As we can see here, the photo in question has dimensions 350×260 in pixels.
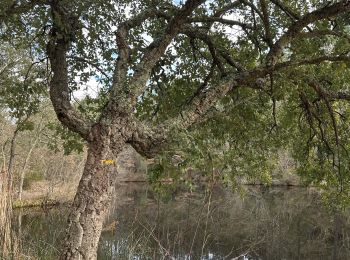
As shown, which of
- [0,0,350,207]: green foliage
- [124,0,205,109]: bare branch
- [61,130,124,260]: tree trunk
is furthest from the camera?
[0,0,350,207]: green foliage

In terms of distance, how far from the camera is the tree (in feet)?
13.0

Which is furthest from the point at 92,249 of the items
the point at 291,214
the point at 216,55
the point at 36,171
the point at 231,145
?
the point at 36,171

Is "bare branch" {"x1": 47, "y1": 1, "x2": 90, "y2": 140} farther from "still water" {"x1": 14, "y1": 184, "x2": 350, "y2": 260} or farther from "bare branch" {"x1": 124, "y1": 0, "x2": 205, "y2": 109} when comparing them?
"still water" {"x1": 14, "y1": 184, "x2": 350, "y2": 260}

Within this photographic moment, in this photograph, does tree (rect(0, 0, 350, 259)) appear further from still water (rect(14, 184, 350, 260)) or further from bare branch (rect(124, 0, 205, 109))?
still water (rect(14, 184, 350, 260))

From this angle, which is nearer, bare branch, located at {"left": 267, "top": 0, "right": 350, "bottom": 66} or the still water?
bare branch, located at {"left": 267, "top": 0, "right": 350, "bottom": 66}

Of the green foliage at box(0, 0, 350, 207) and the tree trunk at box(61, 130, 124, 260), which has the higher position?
the green foliage at box(0, 0, 350, 207)

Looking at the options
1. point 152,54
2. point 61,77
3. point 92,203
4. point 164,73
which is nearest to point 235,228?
point 164,73

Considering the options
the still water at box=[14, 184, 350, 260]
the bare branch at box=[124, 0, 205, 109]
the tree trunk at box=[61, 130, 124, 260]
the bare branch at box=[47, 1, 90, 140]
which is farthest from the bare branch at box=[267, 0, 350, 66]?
the still water at box=[14, 184, 350, 260]

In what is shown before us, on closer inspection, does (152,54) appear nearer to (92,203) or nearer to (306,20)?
(306,20)

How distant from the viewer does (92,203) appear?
374 cm

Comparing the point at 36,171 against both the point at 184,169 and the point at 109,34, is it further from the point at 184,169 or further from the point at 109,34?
the point at 184,169

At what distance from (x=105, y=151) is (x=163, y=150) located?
572mm

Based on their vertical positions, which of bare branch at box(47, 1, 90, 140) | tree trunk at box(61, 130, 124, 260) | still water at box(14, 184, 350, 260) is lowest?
still water at box(14, 184, 350, 260)

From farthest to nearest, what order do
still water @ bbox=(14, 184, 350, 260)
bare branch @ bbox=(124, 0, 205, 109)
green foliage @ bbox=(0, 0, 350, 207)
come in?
still water @ bbox=(14, 184, 350, 260) → green foliage @ bbox=(0, 0, 350, 207) → bare branch @ bbox=(124, 0, 205, 109)
